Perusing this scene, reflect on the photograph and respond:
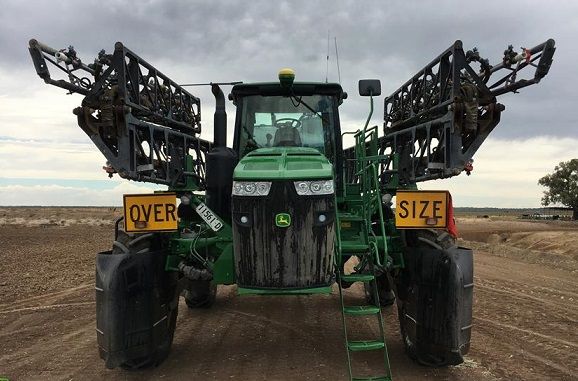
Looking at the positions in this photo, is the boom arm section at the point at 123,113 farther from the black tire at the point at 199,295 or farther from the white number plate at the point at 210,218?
the black tire at the point at 199,295

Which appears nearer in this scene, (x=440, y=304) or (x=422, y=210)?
(x=440, y=304)

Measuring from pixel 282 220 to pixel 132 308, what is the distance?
1.86 m

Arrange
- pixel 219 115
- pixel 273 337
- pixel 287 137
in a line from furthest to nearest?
1. pixel 273 337
2. pixel 287 137
3. pixel 219 115

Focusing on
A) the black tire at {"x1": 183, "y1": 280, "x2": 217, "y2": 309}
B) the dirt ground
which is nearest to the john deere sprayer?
the dirt ground

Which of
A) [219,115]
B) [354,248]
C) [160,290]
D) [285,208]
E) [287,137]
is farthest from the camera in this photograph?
[287,137]

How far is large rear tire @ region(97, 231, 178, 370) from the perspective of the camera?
5242 millimetres

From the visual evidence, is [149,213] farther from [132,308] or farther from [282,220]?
[282,220]

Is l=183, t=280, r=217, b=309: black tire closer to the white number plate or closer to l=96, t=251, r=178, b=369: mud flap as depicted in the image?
l=96, t=251, r=178, b=369: mud flap

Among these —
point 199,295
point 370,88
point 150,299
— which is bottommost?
point 199,295

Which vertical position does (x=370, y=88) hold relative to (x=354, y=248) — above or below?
above

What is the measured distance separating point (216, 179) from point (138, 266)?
1269 mm

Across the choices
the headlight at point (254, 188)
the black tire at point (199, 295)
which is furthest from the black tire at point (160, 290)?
the black tire at point (199, 295)

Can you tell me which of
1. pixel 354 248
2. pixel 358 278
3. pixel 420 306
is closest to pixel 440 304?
pixel 420 306

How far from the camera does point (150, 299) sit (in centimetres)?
550
